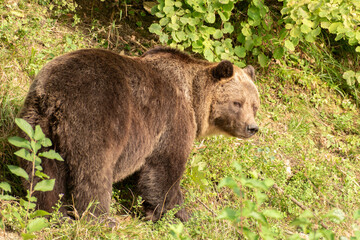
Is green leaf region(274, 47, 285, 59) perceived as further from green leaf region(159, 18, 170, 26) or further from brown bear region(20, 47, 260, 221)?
green leaf region(159, 18, 170, 26)

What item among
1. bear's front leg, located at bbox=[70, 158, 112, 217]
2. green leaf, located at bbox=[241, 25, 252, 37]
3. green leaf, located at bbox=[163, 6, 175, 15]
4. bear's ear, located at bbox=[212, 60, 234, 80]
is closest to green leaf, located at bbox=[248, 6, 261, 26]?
green leaf, located at bbox=[241, 25, 252, 37]

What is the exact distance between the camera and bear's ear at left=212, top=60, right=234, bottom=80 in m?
5.55

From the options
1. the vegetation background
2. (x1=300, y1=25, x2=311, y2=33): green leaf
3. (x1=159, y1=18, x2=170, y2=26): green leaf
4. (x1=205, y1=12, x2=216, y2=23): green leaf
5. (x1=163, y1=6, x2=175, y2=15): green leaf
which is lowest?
the vegetation background

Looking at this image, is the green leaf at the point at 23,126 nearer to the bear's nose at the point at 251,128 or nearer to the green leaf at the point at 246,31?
the bear's nose at the point at 251,128

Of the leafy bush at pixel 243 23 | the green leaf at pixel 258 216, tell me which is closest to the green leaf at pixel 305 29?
the leafy bush at pixel 243 23

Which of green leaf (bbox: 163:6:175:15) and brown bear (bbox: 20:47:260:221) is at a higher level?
green leaf (bbox: 163:6:175:15)

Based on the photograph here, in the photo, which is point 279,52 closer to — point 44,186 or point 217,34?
point 217,34

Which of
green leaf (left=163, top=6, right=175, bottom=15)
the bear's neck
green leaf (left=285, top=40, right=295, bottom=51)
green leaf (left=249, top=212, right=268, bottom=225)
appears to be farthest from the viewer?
green leaf (left=285, top=40, right=295, bottom=51)

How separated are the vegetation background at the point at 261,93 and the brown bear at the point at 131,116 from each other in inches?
13.8

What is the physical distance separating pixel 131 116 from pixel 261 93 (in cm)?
427

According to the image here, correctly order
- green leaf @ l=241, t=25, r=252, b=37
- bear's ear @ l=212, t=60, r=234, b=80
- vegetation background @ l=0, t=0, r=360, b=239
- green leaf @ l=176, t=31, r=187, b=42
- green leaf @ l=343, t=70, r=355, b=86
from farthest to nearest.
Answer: green leaf @ l=343, t=70, r=355, b=86 < green leaf @ l=241, t=25, r=252, b=37 < green leaf @ l=176, t=31, r=187, b=42 < bear's ear @ l=212, t=60, r=234, b=80 < vegetation background @ l=0, t=0, r=360, b=239

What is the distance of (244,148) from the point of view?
669 cm

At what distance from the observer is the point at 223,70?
5598mm

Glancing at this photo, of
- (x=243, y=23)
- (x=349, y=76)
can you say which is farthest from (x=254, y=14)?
(x=349, y=76)
